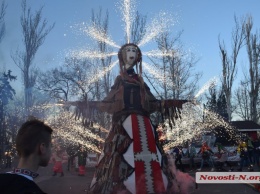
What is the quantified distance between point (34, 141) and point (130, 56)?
470cm

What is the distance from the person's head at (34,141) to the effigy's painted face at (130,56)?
4568 mm

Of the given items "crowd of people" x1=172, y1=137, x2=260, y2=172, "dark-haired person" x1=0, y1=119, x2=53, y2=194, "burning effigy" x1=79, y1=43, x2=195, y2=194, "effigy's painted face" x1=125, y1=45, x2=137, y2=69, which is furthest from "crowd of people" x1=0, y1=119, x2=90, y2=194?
"crowd of people" x1=172, y1=137, x2=260, y2=172

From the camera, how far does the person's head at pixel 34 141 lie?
83.2 inches

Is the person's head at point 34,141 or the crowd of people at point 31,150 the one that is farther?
the person's head at point 34,141

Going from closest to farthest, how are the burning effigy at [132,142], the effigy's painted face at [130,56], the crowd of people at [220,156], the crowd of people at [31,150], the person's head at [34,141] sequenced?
the crowd of people at [31,150], the person's head at [34,141], the burning effigy at [132,142], the effigy's painted face at [130,56], the crowd of people at [220,156]

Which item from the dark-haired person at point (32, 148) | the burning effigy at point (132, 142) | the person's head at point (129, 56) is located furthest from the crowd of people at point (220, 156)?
the dark-haired person at point (32, 148)

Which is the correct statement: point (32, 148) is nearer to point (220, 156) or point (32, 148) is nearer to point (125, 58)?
point (125, 58)

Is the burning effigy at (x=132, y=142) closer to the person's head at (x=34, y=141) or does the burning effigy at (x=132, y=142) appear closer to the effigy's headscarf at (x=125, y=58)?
the effigy's headscarf at (x=125, y=58)

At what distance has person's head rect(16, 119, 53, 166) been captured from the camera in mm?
2113

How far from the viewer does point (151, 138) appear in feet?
19.6

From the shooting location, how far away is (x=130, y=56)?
6.66 metres

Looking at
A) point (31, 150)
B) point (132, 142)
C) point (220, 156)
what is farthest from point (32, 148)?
point (220, 156)

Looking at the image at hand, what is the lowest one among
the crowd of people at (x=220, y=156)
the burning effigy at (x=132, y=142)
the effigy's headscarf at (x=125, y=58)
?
the crowd of people at (x=220, y=156)

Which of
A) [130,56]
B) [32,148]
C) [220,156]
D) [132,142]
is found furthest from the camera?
[220,156]
